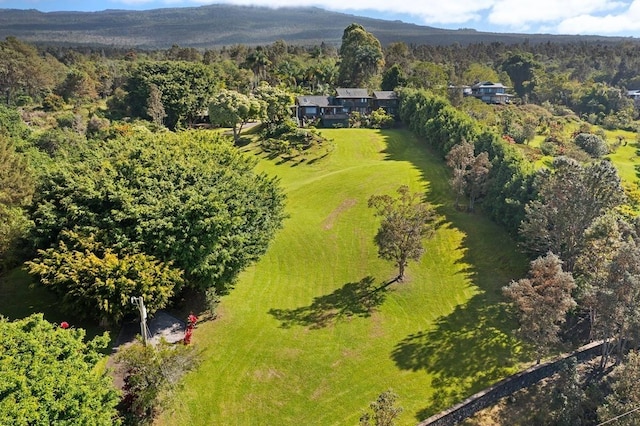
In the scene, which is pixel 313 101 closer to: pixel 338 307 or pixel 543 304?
pixel 338 307

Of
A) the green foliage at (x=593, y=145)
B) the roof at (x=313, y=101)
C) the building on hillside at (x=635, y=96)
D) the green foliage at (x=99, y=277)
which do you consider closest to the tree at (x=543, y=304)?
the green foliage at (x=99, y=277)

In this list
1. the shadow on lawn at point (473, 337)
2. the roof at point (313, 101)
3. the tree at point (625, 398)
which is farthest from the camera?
the roof at point (313, 101)

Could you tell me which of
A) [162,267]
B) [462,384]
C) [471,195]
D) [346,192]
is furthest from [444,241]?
[162,267]

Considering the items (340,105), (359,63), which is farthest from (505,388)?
(359,63)

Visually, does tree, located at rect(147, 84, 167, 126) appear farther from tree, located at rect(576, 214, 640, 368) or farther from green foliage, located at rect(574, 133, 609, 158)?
green foliage, located at rect(574, 133, 609, 158)

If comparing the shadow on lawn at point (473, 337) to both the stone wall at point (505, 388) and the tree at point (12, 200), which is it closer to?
the stone wall at point (505, 388)
